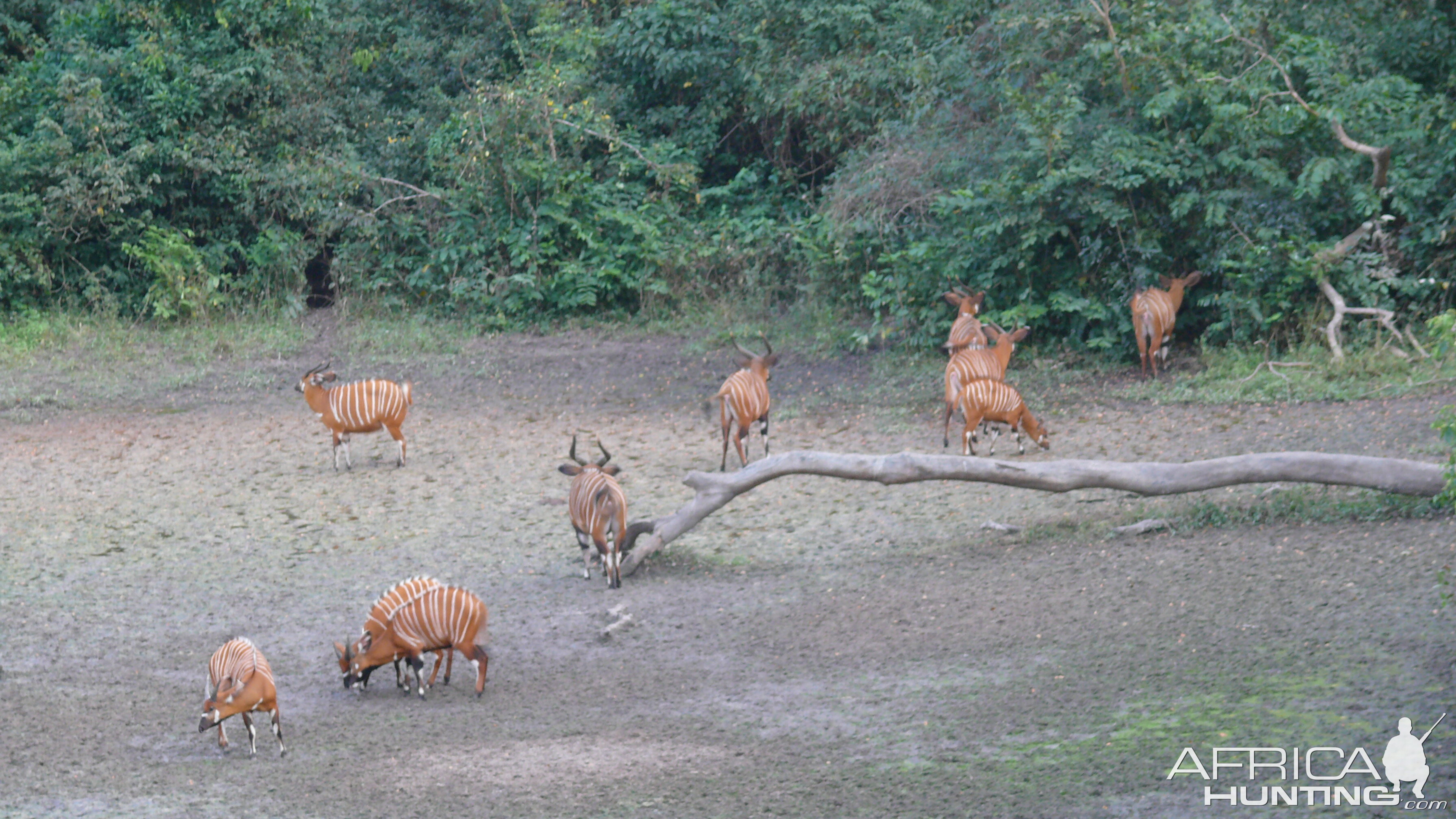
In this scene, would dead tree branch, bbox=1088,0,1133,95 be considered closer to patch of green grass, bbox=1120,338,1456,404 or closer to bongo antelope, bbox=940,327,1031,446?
patch of green grass, bbox=1120,338,1456,404

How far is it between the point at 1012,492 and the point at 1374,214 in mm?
5604

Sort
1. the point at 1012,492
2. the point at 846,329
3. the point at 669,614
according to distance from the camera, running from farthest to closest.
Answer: the point at 846,329
the point at 1012,492
the point at 669,614

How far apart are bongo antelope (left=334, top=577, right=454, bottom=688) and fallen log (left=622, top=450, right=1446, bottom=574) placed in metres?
2.09

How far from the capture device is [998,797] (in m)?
5.14

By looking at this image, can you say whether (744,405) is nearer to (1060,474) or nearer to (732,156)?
(1060,474)

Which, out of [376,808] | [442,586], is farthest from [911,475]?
[376,808]

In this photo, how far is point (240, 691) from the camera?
5914mm

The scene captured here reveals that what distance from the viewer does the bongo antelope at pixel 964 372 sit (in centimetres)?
1147

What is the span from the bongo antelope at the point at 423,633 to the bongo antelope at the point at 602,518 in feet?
5.48

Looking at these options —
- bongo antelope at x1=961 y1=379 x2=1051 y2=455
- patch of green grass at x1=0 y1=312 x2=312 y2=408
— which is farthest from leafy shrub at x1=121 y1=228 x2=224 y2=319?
bongo antelope at x1=961 y1=379 x2=1051 y2=455

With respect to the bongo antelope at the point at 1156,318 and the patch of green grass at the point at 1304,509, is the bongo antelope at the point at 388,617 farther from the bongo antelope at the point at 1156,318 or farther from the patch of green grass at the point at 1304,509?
the bongo antelope at the point at 1156,318

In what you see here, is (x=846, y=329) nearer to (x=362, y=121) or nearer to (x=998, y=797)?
(x=362, y=121)

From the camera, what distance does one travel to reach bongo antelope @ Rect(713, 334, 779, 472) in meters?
10.9

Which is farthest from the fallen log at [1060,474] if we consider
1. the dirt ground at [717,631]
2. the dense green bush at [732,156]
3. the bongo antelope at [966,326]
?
the dense green bush at [732,156]
